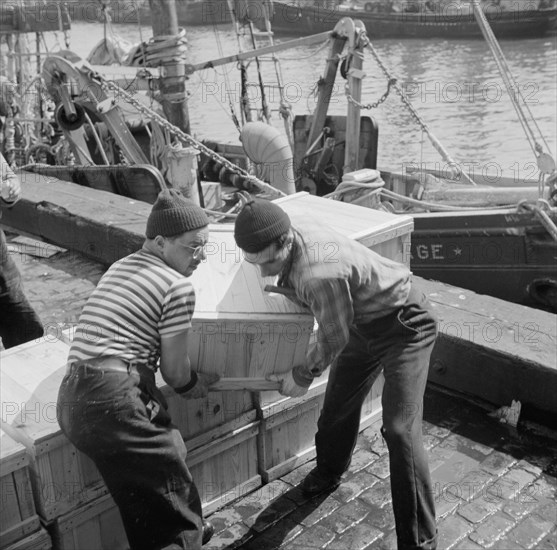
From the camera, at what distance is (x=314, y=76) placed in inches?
1241

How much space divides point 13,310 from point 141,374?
2.45 m

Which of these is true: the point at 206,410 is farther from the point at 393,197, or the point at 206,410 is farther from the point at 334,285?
the point at 393,197

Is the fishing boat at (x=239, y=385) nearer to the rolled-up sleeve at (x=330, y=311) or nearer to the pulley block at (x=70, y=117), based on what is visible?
the rolled-up sleeve at (x=330, y=311)

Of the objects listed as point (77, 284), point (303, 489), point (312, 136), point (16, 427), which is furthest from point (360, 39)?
point (16, 427)

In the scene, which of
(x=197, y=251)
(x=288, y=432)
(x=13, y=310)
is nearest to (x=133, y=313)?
(x=197, y=251)

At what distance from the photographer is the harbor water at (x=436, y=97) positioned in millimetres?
21406

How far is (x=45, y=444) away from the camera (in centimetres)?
334

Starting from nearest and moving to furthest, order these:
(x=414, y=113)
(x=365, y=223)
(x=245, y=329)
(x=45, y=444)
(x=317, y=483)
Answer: (x=45, y=444)
(x=245, y=329)
(x=317, y=483)
(x=365, y=223)
(x=414, y=113)

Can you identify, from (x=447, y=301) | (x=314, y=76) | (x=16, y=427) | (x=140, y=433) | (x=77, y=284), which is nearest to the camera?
(x=140, y=433)

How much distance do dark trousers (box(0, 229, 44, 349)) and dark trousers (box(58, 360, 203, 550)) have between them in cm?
226

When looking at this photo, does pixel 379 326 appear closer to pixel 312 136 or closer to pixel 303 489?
pixel 303 489

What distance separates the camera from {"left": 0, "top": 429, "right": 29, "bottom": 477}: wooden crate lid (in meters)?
3.21

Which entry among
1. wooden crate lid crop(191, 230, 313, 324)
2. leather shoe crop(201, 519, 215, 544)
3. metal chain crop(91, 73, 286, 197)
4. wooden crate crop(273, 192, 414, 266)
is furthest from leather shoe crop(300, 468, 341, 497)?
metal chain crop(91, 73, 286, 197)

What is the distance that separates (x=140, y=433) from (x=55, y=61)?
9012mm
